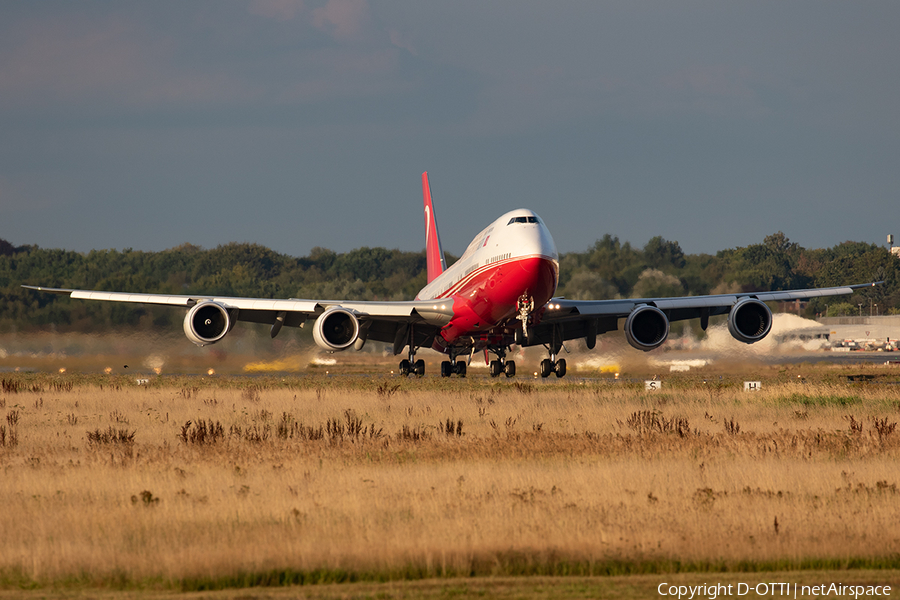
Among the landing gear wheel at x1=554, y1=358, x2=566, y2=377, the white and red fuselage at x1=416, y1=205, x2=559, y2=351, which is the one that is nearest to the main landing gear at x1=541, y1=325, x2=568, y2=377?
the landing gear wheel at x1=554, y1=358, x2=566, y2=377

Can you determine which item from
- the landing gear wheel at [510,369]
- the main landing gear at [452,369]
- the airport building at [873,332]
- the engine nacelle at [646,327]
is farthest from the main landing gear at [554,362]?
the airport building at [873,332]

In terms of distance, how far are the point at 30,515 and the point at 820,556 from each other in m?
Result: 9.17

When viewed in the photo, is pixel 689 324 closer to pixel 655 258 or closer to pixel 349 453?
pixel 655 258

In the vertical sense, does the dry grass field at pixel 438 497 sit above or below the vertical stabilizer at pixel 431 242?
below

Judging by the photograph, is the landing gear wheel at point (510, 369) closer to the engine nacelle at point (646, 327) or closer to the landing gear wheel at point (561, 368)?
the landing gear wheel at point (561, 368)

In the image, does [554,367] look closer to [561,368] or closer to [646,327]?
[561,368]

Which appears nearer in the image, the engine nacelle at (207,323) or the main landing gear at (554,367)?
the engine nacelle at (207,323)

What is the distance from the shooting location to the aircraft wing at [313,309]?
37750mm

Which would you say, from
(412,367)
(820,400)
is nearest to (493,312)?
(412,367)

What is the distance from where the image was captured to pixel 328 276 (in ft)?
337

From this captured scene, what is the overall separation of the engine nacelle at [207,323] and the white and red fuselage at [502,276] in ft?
30.0

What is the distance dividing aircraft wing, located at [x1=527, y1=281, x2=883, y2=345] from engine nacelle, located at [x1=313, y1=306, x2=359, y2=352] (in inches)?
312

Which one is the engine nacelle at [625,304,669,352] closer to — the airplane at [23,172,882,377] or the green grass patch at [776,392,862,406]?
the airplane at [23,172,882,377]

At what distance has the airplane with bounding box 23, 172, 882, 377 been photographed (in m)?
33.7
